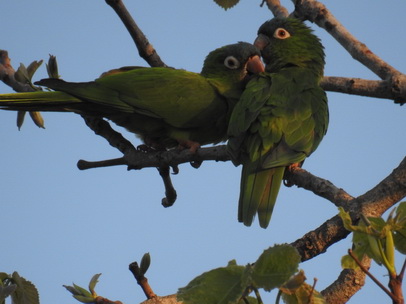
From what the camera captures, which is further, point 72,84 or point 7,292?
point 72,84

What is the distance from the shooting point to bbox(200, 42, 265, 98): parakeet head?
5.38 m

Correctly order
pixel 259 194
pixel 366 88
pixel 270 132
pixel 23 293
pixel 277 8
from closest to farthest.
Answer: pixel 23 293 < pixel 366 88 < pixel 259 194 < pixel 270 132 < pixel 277 8

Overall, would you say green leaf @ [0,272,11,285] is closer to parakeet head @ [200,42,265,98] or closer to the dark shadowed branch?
the dark shadowed branch

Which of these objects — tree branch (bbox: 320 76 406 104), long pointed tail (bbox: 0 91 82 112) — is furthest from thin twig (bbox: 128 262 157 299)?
long pointed tail (bbox: 0 91 82 112)

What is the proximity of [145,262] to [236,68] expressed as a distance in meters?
3.05

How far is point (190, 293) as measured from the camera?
146cm

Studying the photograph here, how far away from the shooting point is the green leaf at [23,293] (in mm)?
2369

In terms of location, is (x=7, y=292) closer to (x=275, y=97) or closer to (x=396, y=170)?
(x=396, y=170)

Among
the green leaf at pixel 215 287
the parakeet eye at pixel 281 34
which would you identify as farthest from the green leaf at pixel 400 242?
the parakeet eye at pixel 281 34

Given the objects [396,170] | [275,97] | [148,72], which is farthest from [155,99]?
[396,170]

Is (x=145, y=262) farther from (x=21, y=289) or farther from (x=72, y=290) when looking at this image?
(x=21, y=289)

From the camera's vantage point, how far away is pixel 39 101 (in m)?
4.54

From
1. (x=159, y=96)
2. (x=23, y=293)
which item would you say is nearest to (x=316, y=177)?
(x=23, y=293)

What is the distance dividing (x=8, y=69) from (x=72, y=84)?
51 cm
